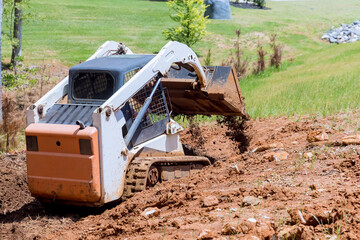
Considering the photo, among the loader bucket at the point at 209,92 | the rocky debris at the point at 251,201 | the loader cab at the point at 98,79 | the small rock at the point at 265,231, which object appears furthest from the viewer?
the loader bucket at the point at 209,92

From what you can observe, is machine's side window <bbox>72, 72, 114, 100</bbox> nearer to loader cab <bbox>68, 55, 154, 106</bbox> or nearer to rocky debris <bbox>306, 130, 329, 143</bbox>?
loader cab <bbox>68, 55, 154, 106</bbox>

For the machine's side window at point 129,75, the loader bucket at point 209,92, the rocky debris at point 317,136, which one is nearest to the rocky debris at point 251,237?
the machine's side window at point 129,75

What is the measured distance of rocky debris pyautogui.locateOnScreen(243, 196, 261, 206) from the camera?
16.8ft

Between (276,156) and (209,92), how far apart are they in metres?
2.19

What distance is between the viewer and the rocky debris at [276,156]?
7.09 metres

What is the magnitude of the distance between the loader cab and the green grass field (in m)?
5.49

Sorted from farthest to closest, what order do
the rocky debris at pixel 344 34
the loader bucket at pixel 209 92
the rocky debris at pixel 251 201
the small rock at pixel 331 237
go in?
the rocky debris at pixel 344 34
the loader bucket at pixel 209 92
the rocky debris at pixel 251 201
the small rock at pixel 331 237

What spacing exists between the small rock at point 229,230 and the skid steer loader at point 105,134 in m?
2.12

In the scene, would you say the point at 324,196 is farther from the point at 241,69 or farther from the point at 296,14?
the point at 296,14

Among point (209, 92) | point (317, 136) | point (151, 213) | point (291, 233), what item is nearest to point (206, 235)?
point (291, 233)

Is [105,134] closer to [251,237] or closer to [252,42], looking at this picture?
[251,237]

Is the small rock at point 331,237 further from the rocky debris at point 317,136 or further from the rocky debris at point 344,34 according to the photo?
the rocky debris at point 344,34

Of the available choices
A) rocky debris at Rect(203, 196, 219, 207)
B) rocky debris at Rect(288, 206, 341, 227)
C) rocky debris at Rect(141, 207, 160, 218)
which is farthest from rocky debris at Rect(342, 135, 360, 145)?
rocky debris at Rect(141, 207, 160, 218)

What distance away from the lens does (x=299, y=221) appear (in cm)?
A: 436
